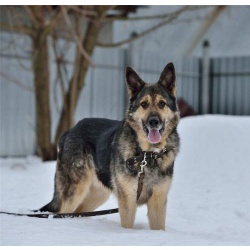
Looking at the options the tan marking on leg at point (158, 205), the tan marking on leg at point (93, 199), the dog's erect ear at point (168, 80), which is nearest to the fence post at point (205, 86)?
the tan marking on leg at point (93, 199)

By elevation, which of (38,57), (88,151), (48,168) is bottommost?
(48,168)

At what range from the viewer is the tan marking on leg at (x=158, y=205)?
5.07 m

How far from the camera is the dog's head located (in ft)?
16.1

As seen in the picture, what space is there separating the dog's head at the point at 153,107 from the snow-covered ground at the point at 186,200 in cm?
89

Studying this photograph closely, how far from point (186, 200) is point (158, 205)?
10.9 feet

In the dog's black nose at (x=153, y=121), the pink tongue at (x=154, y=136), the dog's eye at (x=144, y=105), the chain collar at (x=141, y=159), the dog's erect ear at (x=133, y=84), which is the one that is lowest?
the chain collar at (x=141, y=159)

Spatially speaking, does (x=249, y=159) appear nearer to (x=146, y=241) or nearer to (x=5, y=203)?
(x=5, y=203)

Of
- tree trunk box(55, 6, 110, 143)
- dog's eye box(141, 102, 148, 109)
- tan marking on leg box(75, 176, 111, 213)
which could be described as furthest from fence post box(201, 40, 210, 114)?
dog's eye box(141, 102, 148, 109)

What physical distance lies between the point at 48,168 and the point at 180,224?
435 cm

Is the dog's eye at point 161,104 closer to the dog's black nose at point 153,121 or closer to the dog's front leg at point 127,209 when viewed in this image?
the dog's black nose at point 153,121

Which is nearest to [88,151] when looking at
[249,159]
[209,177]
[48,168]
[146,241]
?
[146,241]

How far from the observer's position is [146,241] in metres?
4.10

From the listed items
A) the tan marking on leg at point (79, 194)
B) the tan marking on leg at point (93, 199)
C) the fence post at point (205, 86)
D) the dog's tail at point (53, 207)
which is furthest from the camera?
the fence post at point (205, 86)

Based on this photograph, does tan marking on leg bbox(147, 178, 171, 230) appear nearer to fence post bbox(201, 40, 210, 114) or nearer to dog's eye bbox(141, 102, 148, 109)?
dog's eye bbox(141, 102, 148, 109)
